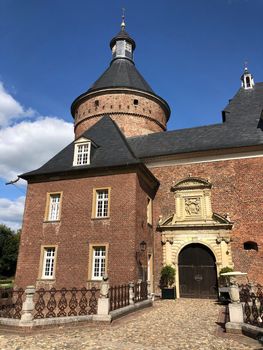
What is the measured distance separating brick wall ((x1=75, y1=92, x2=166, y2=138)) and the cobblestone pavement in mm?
16193

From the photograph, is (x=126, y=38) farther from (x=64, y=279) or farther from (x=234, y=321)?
(x=234, y=321)

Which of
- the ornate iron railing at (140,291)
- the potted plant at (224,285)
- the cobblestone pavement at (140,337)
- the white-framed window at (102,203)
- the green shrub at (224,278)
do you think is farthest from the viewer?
the white-framed window at (102,203)

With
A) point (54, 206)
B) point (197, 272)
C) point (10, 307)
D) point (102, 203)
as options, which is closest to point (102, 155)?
point (102, 203)

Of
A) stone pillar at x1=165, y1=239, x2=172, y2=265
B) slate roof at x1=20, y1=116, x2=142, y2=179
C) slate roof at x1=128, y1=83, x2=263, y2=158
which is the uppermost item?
slate roof at x1=128, y1=83, x2=263, y2=158

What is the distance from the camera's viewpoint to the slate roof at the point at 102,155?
1647 centimetres

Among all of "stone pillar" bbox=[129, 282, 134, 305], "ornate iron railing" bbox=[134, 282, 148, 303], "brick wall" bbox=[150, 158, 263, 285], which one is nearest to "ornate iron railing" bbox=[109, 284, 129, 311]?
"stone pillar" bbox=[129, 282, 134, 305]

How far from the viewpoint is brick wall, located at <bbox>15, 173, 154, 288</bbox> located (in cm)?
1456

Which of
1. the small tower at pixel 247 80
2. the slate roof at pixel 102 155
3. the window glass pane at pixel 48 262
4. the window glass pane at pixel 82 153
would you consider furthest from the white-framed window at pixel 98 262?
the small tower at pixel 247 80

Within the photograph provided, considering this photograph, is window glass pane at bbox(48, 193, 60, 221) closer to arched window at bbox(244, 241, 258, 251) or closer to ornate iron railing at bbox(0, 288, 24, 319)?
ornate iron railing at bbox(0, 288, 24, 319)

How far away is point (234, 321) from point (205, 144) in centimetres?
1216

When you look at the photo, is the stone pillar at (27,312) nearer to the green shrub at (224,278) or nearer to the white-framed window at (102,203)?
the white-framed window at (102,203)

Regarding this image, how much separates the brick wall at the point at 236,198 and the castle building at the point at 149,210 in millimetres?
52

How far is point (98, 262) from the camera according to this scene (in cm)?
1502

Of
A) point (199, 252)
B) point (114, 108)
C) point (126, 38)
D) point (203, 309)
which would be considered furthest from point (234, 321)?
point (126, 38)
